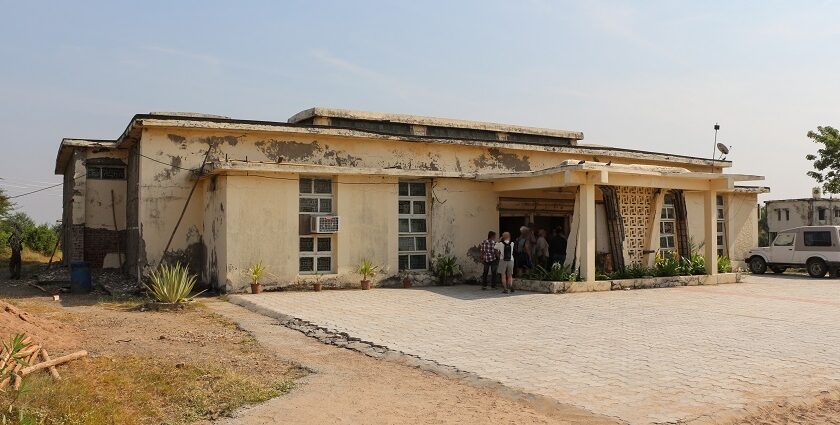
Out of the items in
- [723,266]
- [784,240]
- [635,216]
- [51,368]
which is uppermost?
[635,216]

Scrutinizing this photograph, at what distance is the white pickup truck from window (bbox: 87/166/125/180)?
21.1 meters

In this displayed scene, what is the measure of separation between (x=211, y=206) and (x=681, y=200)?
41.4ft

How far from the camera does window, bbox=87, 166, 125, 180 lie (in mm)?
20359

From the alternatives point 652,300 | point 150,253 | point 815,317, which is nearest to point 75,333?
point 150,253

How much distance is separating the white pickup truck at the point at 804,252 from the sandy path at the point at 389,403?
60.5 feet

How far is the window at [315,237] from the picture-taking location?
16.4m

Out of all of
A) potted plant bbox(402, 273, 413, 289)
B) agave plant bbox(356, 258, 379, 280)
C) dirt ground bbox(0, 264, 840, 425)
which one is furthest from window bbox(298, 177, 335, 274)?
dirt ground bbox(0, 264, 840, 425)

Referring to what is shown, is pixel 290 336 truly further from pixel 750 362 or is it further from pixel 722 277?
pixel 722 277

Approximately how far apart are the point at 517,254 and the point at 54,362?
1215 cm

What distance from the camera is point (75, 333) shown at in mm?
9789

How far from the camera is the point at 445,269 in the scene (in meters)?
17.7

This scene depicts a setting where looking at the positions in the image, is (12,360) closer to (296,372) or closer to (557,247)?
(296,372)

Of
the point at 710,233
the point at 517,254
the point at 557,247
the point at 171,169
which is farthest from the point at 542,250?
the point at 171,169

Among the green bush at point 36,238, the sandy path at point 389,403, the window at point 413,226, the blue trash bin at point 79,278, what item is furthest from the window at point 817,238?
the green bush at point 36,238
